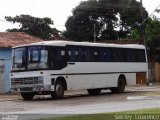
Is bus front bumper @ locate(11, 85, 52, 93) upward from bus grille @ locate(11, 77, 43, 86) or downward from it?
downward

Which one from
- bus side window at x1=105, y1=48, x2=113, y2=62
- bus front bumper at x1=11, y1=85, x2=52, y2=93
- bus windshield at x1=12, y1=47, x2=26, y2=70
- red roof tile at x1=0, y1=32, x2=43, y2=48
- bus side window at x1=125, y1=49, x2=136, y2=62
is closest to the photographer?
bus front bumper at x1=11, y1=85, x2=52, y2=93

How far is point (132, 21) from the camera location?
7306 cm

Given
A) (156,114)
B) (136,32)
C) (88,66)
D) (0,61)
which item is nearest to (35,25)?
(136,32)

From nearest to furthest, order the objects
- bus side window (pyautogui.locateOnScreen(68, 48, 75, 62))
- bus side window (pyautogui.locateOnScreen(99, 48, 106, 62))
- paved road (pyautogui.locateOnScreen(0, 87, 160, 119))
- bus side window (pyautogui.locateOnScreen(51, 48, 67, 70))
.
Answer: paved road (pyautogui.locateOnScreen(0, 87, 160, 119)) < bus side window (pyautogui.locateOnScreen(51, 48, 67, 70)) < bus side window (pyautogui.locateOnScreen(68, 48, 75, 62)) < bus side window (pyautogui.locateOnScreen(99, 48, 106, 62))

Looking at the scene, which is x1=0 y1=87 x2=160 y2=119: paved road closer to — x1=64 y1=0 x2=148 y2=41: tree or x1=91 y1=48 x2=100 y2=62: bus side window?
x1=91 y1=48 x2=100 y2=62: bus side window

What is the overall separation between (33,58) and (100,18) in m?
46.5

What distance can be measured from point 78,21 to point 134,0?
310 inches

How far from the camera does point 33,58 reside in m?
27.8

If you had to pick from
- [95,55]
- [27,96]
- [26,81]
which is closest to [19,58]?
[26,81]

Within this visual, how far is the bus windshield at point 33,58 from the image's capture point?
90.8ft

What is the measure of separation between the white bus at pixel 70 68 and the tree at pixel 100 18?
37.3 meters

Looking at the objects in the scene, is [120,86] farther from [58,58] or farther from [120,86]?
[58,58]

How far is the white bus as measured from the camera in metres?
27.7

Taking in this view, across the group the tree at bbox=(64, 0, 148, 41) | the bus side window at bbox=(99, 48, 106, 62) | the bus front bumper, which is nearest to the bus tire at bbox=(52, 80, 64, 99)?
the bus front bumper
